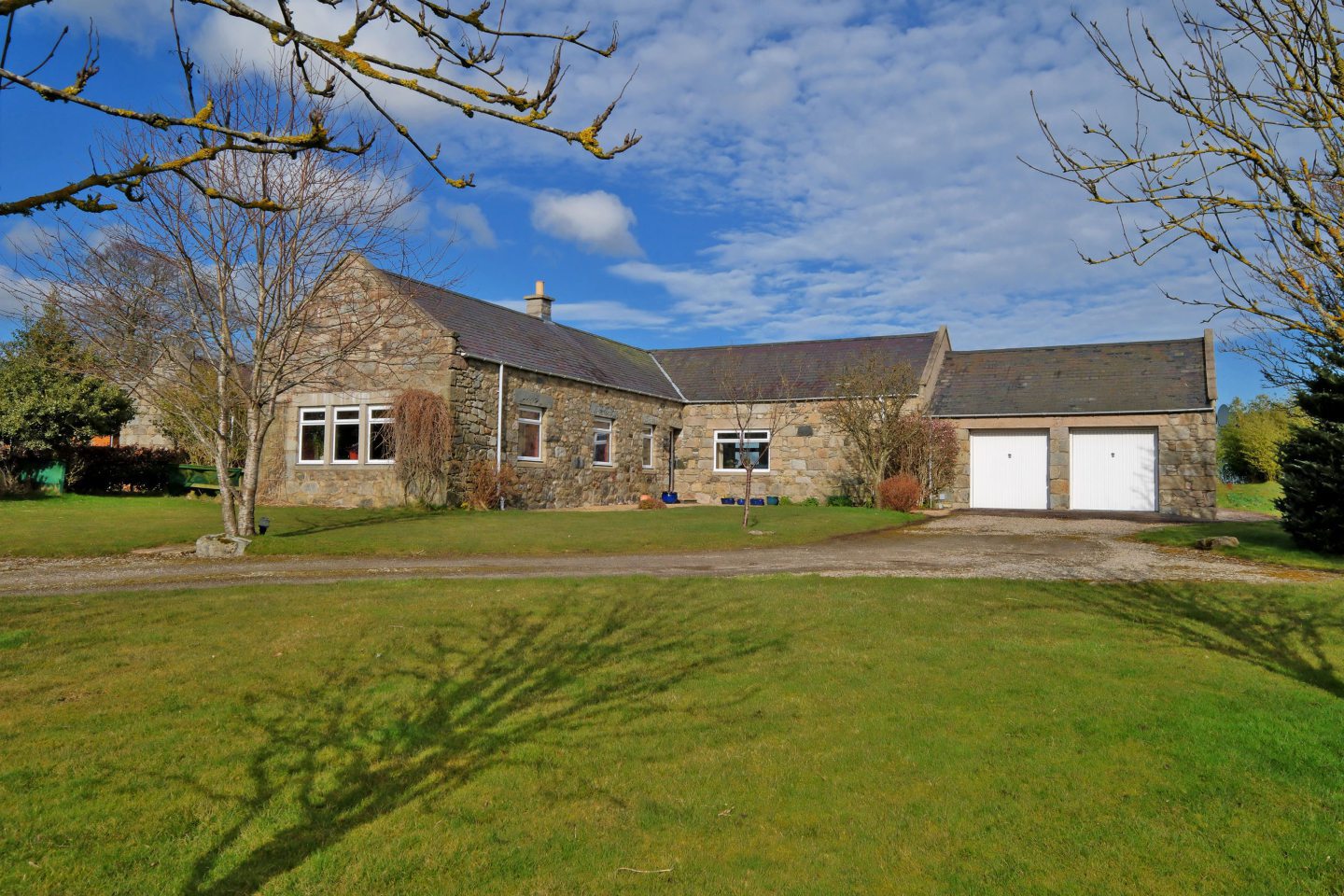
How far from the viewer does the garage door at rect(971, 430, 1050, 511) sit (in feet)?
85.7

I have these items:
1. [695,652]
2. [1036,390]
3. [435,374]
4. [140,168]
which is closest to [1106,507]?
[1036,390]

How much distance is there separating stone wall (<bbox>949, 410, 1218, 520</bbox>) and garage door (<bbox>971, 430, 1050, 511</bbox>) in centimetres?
33

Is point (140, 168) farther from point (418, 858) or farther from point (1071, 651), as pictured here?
point (1071, 651)

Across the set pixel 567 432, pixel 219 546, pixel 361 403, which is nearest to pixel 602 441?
pixel 567 432

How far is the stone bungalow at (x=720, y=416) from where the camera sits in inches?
825

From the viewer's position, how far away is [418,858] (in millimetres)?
3533

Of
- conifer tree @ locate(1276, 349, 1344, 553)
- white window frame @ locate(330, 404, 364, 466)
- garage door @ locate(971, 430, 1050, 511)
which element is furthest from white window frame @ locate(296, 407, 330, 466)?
conifer tree @ locate(1276, 349, 1344, 553)

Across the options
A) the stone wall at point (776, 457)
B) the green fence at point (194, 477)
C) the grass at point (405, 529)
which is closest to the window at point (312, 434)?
the grass at point (405, 529)

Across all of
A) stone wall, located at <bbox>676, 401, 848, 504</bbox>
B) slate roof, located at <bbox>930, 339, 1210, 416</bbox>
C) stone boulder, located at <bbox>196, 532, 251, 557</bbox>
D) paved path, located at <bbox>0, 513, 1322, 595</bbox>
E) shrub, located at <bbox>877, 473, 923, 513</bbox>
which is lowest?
paved path, located at <bbox>0, 513, 1322, 595</bbox>

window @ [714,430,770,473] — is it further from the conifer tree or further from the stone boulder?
the stone boulder

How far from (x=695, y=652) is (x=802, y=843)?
2.92 meters

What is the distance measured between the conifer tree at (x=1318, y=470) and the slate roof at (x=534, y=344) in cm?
1652

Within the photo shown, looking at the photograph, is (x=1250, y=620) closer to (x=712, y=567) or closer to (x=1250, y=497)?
(x=712, y=567)

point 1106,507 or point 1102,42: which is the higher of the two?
point 1102,42
